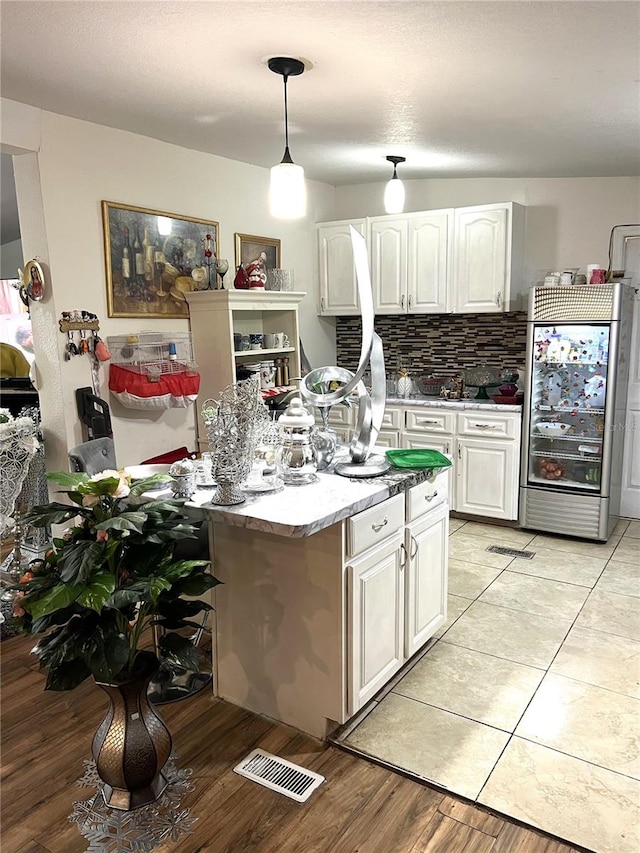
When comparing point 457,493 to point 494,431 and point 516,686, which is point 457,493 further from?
point 516,686

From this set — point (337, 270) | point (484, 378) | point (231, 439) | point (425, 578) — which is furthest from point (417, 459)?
point (337, 270)

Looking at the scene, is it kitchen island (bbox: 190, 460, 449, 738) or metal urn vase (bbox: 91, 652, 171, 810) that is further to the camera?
kitchen island (bbox: 190, 460, 449, 738)

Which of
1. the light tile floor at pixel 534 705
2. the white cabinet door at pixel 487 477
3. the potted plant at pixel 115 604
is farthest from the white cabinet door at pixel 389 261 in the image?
the potted plant at pixel 115 604

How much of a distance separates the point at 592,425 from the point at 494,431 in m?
0.64

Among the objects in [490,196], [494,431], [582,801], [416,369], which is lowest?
[582,801]

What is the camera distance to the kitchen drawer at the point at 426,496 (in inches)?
103

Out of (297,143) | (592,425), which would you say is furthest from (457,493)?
(297,143)

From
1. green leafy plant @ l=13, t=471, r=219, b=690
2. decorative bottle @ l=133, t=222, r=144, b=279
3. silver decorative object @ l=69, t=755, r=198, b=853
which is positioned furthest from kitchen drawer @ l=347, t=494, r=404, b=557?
decorative bottle @ l=133, t=222, r=144, b=279

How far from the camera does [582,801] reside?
2.04 m

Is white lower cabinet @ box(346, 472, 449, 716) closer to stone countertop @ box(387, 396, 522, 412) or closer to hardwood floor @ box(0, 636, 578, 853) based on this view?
hardwood floor @ box(0, 636, 578, 853)

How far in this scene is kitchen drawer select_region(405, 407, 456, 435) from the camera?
4707mm

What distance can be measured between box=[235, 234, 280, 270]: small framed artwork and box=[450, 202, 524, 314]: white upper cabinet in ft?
4.36

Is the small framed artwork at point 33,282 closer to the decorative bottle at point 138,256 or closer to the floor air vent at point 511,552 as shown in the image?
the decorative bottle at point 138,256

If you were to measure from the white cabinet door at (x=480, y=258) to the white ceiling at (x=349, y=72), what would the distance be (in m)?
0.63
